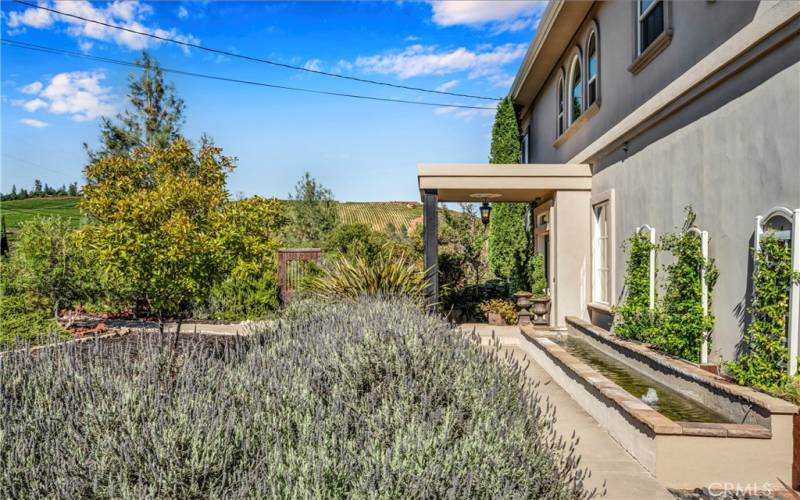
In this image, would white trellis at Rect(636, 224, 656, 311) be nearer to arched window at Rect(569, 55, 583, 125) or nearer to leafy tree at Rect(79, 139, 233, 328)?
arched window at Rect(569, 55, 583, 125)

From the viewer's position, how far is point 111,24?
45.9 feet

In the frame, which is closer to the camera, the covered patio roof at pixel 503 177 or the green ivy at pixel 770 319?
the green ivy at pixel 770 319

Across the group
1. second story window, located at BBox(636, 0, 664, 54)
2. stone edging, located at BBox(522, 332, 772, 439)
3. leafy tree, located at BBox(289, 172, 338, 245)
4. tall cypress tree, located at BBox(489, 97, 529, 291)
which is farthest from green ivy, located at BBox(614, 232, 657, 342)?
leafy tree, located at BBox(289, 172, 338, 245)

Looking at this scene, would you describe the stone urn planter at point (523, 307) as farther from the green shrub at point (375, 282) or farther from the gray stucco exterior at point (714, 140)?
the green shrub at point (375, 282)

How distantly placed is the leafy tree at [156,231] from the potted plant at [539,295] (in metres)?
6.70

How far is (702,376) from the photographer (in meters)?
4.95

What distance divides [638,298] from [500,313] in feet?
16.5

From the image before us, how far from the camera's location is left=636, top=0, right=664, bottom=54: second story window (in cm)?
716

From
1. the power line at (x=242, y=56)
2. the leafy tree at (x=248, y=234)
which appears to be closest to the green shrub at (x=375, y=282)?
the leafy tree at (x=248, y=234)

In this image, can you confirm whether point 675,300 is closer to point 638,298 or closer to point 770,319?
point 638,298

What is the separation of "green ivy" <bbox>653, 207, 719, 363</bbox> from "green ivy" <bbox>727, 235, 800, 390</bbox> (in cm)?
95

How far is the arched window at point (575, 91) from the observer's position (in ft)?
36.7

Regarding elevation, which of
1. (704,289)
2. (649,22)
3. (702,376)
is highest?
(649,22)

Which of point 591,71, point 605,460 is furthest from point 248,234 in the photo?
point 591,71
